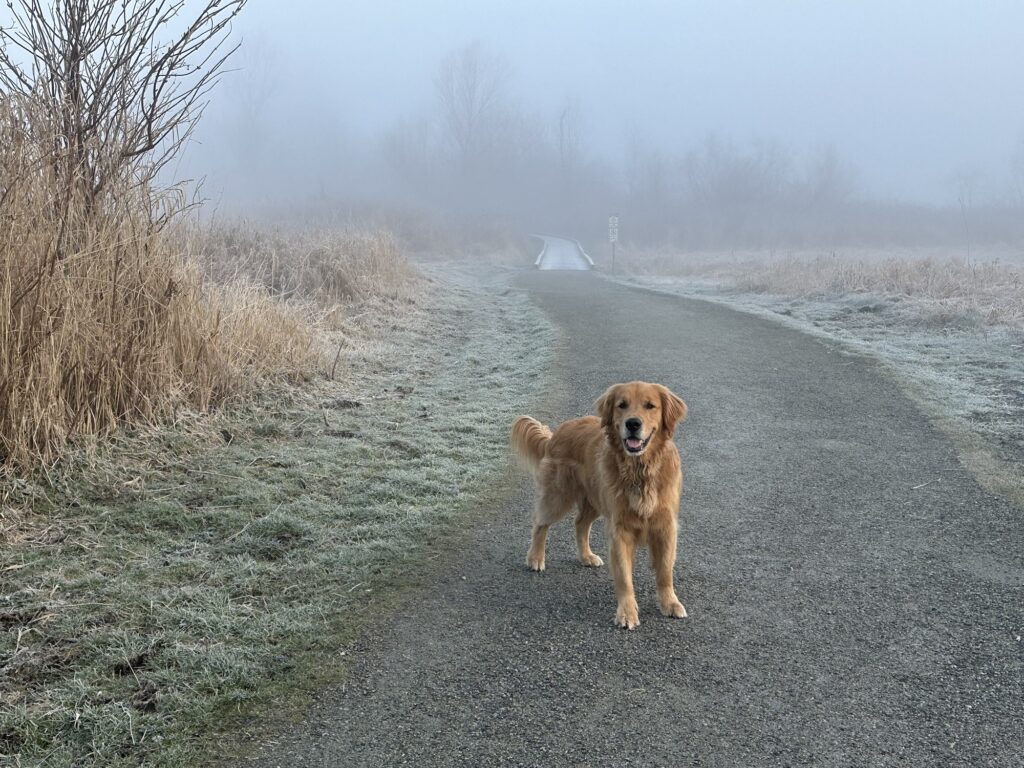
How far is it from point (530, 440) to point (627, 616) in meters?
1.48

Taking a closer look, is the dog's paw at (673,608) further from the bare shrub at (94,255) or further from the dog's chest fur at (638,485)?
the bare shrub at (94,255)

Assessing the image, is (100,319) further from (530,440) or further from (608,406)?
(608,406)

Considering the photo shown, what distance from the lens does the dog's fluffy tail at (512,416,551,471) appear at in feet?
15.8

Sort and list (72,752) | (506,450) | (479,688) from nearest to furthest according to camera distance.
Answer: (72,752) < (479,688) < (506,450)

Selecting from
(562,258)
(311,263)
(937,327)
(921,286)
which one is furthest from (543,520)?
(562,258)

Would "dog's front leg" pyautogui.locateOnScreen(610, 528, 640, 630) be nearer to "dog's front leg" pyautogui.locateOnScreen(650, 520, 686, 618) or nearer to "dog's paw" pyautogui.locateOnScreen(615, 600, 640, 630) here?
"dog's paw" pyautogui.locateOnScreen(615, 600, 640, 630)

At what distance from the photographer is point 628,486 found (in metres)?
3.87

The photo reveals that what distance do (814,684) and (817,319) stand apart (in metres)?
12.7

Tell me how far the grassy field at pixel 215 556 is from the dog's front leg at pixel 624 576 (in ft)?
3.73

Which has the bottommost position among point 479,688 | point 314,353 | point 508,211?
point 479,688

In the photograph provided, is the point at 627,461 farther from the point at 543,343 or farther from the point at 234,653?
the point at 543,343

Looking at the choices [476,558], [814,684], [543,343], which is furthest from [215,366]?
[543,343]

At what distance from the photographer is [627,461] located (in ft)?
12.8

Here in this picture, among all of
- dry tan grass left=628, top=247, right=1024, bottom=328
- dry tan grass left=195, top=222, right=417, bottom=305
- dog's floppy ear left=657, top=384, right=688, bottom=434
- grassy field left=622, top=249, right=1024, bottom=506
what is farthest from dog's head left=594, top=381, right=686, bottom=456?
dry tan grass left=628, top=247, right=1024, bottom=328
